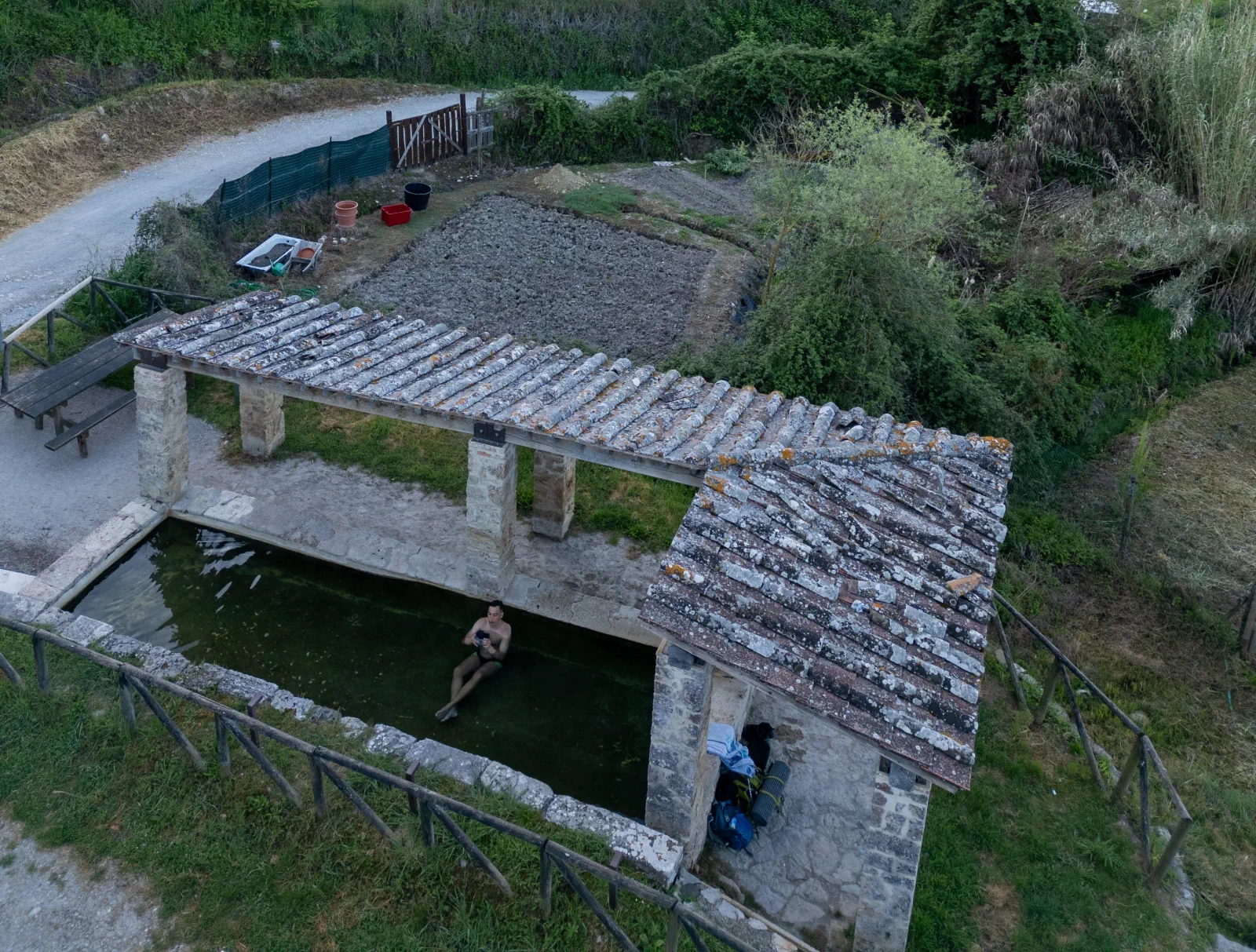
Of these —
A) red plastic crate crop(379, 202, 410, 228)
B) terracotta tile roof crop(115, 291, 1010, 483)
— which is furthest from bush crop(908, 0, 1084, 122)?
terracotta tile roof crop(115, 291, 1010, 483)

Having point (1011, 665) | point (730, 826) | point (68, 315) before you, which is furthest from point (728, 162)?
point (730, 826)

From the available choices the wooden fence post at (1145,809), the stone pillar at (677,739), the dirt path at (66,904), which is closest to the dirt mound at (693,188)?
the wooden fence post at (1145,809)

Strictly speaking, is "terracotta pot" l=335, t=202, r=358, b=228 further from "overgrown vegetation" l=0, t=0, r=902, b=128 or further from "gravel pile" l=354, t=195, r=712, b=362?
"overgrown vegetation" l=0, t=0, r=902, b=128

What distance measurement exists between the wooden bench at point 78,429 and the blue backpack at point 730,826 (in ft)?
30.9

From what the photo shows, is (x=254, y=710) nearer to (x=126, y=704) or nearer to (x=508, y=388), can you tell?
(x=126, y=704)

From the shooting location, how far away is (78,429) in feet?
43.6

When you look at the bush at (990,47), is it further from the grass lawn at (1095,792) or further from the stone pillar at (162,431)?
the stone pillar at (162,431)

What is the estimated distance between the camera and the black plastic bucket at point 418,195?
858 inches

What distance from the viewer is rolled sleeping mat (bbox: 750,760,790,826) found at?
8930 millimetres

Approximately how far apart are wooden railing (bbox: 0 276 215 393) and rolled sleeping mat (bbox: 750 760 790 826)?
36.1 feet

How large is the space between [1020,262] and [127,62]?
759 inches

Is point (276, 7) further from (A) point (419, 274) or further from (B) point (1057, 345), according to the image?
(B) point (1057, 345)

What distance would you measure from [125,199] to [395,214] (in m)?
4.98

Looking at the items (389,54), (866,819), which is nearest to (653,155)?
(389,54)
